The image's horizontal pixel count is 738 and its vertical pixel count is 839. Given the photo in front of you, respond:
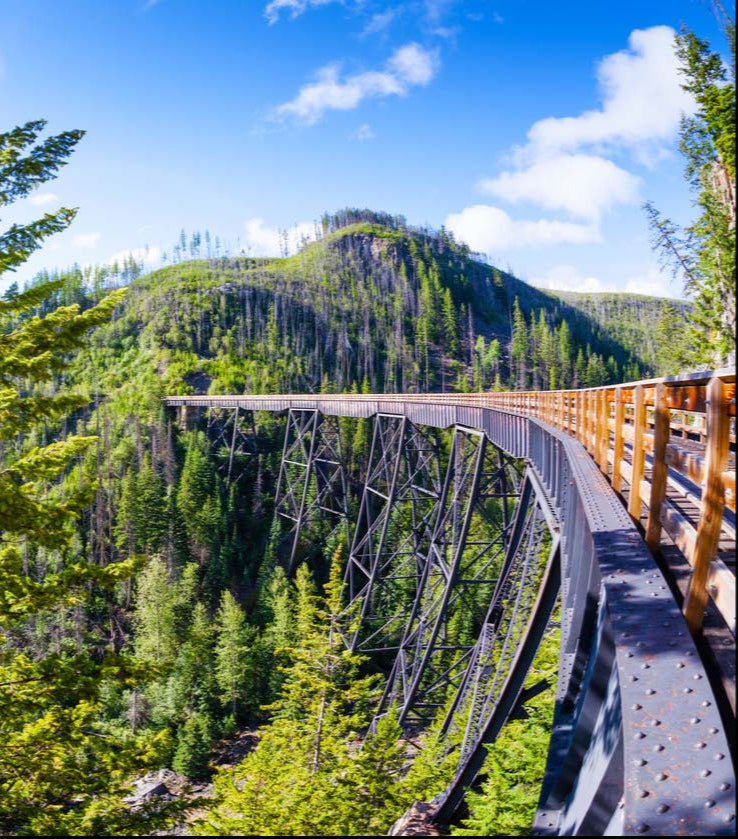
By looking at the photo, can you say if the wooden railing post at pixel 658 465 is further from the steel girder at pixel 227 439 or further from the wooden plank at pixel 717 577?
the steel girder at pixel 227 439

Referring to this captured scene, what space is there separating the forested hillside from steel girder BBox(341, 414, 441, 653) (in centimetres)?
189

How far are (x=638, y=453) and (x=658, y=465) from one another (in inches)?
26.9

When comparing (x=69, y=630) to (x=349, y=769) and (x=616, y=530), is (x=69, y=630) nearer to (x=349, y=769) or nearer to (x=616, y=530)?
(x=349, y=769)

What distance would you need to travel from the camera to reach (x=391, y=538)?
36.4m

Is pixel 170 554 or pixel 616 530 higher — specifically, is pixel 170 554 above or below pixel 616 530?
below

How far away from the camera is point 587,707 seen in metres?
2.45

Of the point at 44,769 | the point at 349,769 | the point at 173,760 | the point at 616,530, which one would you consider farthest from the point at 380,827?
the point at 173,760

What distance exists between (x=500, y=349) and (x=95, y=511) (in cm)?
8093

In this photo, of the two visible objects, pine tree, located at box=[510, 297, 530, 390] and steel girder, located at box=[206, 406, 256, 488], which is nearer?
steel girder, located at box=[206, 406, 256, 488]

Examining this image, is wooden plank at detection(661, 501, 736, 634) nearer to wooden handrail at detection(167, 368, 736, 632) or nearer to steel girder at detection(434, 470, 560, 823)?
wooden handrail at detection(167, 368, 736, 632)

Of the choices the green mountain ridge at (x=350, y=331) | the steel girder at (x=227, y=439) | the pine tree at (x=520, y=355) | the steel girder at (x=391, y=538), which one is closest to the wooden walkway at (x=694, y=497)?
the steel girder at (x=391, y=538)

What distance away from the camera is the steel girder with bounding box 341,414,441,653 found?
57.8 ft

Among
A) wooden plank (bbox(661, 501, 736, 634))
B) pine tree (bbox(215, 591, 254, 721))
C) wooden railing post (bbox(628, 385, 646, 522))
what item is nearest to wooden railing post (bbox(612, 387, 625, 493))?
wooden railing post (bbox(628, 385, 646, 522))

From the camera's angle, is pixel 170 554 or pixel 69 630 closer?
pixel 69 630
